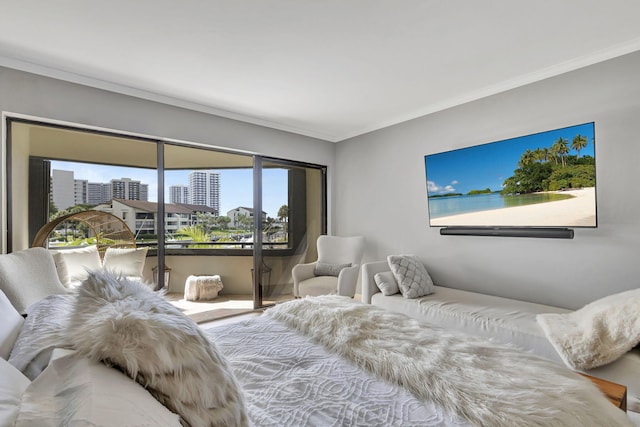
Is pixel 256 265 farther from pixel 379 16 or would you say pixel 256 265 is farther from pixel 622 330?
pixel 622 330

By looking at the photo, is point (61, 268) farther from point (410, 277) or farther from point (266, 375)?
point (410, 277)

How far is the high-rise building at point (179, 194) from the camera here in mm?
3846

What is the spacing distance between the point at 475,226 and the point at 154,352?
332 cm

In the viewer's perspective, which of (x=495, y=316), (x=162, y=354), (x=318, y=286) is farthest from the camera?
(x=318, y=286)

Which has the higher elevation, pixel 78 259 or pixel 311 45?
pixel 311 45

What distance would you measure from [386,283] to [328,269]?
44.5 inches

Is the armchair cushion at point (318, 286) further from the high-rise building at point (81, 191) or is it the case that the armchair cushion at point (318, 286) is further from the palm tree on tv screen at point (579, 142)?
the palm tree on tv screen at point (579, 142)

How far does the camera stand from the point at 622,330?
188 cm

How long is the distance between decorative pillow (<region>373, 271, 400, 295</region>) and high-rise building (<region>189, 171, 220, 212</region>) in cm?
238

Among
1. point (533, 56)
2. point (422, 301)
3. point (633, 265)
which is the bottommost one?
point (422, 301)

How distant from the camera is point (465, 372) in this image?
1214mm

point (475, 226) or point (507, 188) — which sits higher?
point (507, 188)

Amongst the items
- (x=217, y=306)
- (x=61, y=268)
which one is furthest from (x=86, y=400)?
(x=217, y=306)

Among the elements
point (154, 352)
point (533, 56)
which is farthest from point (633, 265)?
point (154, 352)
